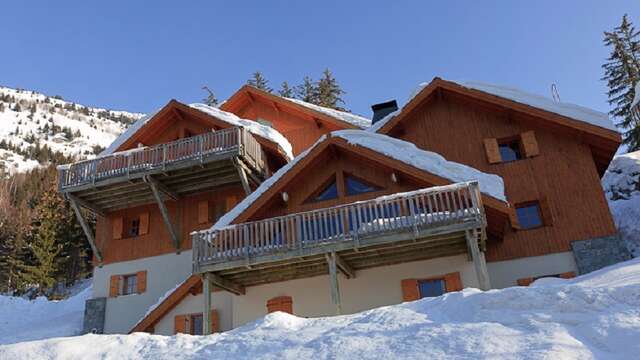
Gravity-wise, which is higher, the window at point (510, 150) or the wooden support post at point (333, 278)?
the window at point (510, 150)

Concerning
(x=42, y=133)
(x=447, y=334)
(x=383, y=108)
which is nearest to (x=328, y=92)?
(x=383, y=108)

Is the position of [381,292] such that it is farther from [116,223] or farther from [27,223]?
[27,223]

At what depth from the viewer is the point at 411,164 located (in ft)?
52.0

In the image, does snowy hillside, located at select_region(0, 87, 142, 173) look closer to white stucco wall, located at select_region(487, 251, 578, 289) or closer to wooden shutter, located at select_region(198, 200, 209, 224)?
wooden shutter, located at select_region(198, 200, 209, 224)

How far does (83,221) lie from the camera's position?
2150 centimetres

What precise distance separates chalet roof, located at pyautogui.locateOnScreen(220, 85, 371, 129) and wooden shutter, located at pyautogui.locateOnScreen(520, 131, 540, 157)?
23.3ft

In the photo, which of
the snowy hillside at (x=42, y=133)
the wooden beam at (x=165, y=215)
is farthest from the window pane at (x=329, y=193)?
the snowy hillside at (x=42, y=133)

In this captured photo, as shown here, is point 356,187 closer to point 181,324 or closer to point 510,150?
point 510,150

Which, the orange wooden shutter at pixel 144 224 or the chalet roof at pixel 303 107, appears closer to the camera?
the orange wooden shutter at pixel 144 224

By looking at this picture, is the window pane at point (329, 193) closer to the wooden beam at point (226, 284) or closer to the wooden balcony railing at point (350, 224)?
the wooden balcony railing at point (350, 224)

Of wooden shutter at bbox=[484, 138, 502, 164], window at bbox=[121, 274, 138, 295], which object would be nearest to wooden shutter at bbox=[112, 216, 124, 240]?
window at bbox=[121, 274, 138, 295]

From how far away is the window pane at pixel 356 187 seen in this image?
17344 millimetres

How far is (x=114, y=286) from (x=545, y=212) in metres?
16.0

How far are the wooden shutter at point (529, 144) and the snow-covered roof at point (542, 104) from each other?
95 centimetres
